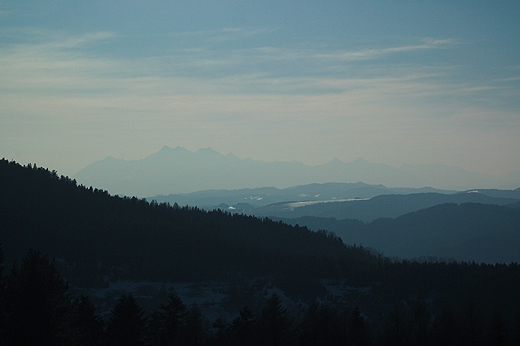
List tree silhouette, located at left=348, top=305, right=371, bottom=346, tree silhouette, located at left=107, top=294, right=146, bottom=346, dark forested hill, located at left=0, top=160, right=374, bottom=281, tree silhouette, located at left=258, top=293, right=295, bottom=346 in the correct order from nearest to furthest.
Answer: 1. tree silhouette, located at left=107, top=294, right=146, bottom=346
2. tree silhouette, located at left=258, top=293, right=295, bottom=346
3. tree silhouette, located at left=348, top=305, right=371, bottom=346
4. dark forested hill, located at left=0, top=160, right=374, bottom=281

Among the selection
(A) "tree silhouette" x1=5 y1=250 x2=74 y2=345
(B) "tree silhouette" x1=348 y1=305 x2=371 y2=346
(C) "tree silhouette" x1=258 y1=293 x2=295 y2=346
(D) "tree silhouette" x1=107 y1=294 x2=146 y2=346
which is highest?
(A) "tree silhouette" x1=5 y1=250 x2=74 y2=345

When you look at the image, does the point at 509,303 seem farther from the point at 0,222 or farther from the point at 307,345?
the point at 0,222

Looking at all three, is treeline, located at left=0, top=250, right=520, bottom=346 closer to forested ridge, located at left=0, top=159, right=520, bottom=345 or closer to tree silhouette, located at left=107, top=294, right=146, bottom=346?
tree silhouette, located at left=107, top=294, right=146, bottom=346

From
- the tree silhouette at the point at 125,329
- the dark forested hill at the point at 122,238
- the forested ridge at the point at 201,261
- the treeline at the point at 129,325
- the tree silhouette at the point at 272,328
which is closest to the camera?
the treeline at the point at 129,325

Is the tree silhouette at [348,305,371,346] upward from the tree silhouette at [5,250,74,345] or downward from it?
A: downward

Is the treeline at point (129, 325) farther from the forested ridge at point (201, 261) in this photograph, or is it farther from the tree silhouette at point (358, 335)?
the forested ridge at point (201, 261)

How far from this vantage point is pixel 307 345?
257 ft

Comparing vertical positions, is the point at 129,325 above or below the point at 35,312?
below

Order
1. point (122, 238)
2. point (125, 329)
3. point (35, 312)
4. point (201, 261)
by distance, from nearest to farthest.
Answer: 1. point (35, 312)
2. point (125, 329)
3. point (201, 261)
4. point (122, 238)

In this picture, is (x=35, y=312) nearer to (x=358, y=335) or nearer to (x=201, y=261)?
(x=358, y=335)

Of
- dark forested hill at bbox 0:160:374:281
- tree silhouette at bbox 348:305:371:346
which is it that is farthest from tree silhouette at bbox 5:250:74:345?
dark forested hill at bbox 0:160:374:281

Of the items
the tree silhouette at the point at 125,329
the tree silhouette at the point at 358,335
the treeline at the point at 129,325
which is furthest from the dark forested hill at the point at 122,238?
the tree silhouette at the point at 125,329

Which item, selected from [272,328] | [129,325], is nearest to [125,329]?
[129,325]

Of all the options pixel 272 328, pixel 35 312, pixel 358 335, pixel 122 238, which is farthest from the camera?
pixel 122 238
